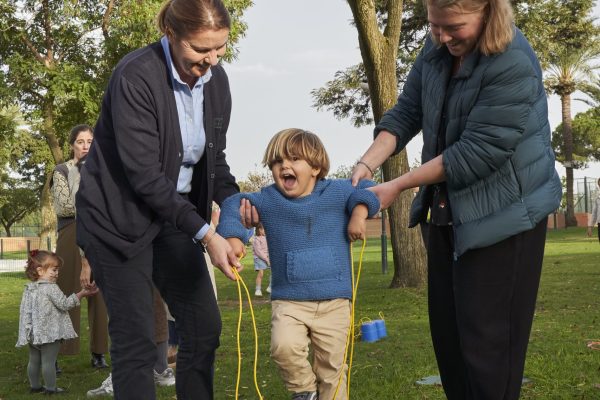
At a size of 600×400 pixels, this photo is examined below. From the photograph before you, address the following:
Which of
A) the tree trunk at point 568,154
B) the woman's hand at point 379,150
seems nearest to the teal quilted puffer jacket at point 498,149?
the woman's hand at point 379,150

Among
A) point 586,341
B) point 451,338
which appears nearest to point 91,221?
point 451,338

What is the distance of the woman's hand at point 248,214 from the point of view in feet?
16.1

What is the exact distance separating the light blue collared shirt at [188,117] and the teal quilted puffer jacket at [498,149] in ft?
4.00

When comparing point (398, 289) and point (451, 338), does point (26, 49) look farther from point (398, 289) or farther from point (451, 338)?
point (451, 338)

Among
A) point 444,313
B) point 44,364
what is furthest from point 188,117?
point 44,364

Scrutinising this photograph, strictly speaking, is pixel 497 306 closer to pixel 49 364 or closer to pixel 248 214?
pixel 248 214

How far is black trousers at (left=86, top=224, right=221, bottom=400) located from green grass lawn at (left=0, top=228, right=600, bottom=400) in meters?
1.83

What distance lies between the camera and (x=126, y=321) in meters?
4.39

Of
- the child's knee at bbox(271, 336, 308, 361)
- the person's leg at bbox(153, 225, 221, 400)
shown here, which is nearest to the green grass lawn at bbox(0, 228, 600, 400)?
the child's knee at bbox(271, 336, 308, 361)

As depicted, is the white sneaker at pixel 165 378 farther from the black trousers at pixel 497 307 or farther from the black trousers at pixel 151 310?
the black trousers at pixel 497 307

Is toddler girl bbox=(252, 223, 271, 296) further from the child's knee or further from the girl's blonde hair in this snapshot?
the child's knee

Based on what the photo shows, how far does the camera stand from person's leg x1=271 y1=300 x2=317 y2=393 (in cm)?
480

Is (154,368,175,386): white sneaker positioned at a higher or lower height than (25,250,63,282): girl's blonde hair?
lower

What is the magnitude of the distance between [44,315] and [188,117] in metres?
3.47
